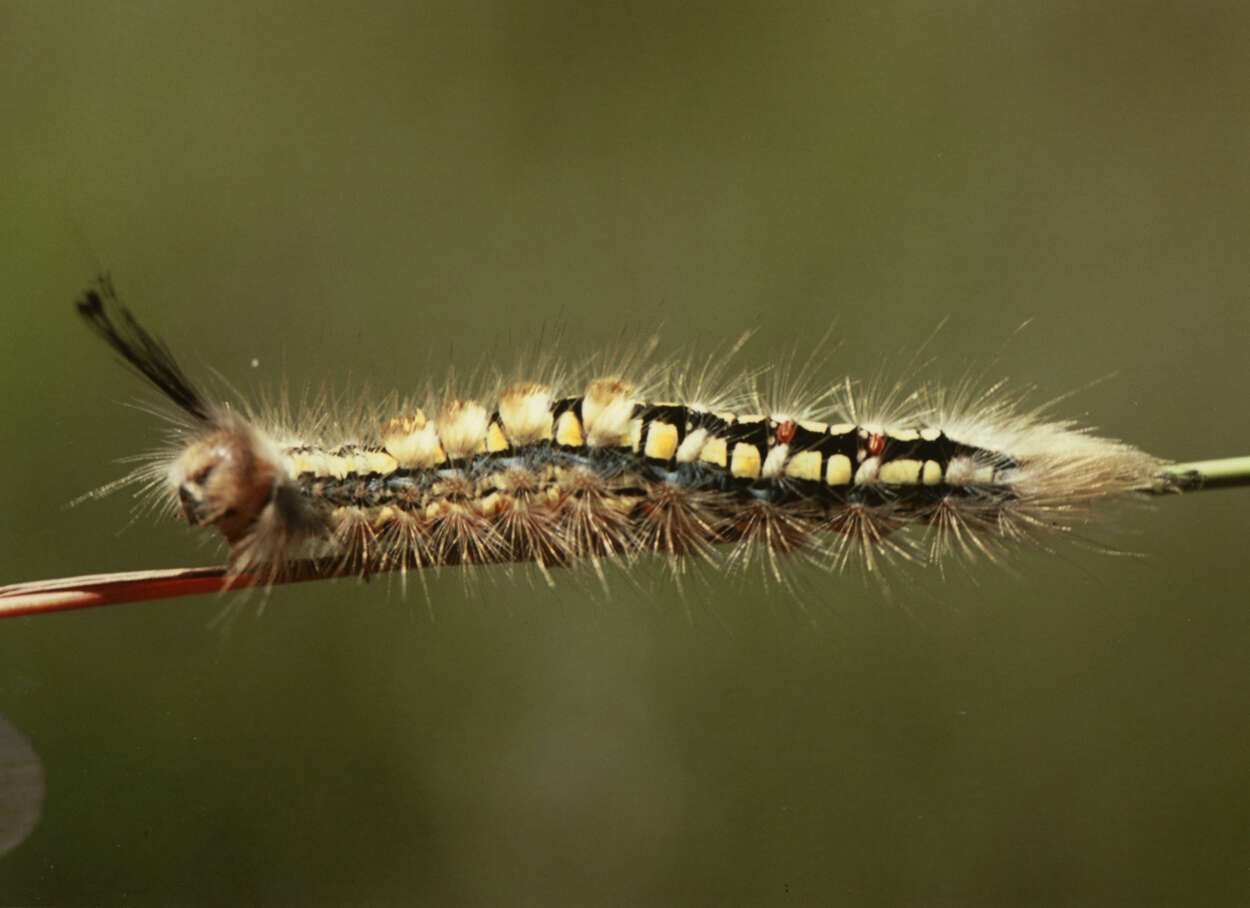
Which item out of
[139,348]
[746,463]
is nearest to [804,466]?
[746,463]

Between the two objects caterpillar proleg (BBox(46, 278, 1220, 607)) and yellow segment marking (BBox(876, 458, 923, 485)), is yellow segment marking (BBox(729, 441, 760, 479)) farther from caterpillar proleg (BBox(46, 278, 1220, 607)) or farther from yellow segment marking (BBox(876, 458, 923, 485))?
yellow segment marking (BBox(876, 458, 923, 485))

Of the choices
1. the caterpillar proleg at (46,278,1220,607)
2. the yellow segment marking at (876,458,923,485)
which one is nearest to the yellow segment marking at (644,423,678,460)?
the caterpillar proleg at (46,278,1220,607)

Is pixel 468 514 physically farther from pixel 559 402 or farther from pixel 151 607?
pixel 151 607

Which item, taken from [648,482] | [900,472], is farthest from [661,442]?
[900,472]

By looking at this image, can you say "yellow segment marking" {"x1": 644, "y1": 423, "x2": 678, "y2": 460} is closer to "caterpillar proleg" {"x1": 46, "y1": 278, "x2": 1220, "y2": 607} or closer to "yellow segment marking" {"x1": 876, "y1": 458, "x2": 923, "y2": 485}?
"caterpillar proleg" {"x1": 46, "y1": 278, "x2": 1220, "y2": 607}

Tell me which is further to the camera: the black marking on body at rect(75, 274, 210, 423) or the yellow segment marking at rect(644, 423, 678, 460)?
the yellow segment marking at rect(644, 423, 678, 460)

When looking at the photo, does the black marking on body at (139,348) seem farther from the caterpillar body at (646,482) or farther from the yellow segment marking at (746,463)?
the yellow segment marking at (746,463)

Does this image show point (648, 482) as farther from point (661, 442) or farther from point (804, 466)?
point (804, 466)

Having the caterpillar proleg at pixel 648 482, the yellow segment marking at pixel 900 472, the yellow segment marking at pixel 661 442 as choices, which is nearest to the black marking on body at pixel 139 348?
the caterpillar proleg at pixel 648 482
